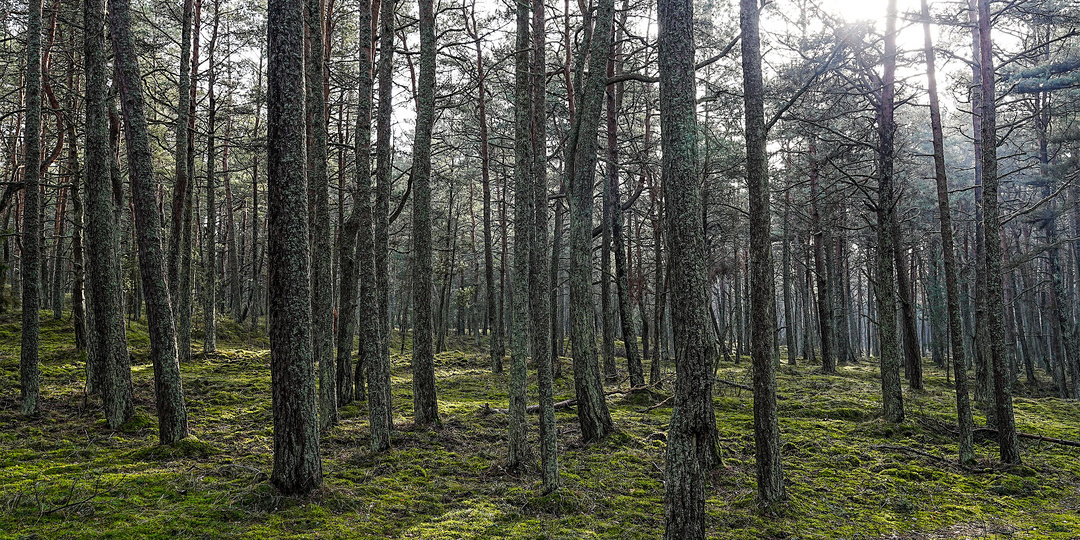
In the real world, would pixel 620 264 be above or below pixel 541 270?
above

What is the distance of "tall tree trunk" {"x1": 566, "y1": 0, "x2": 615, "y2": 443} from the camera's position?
7.41 meters

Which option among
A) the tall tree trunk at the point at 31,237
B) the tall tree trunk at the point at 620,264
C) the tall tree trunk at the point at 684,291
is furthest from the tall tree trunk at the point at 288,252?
the tall tree trunk at the point at 620,264

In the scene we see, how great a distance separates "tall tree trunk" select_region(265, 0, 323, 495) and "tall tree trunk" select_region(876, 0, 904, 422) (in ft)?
34.4

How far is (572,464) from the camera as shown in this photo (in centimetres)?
761

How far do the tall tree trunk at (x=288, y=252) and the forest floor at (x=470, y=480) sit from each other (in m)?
0.59

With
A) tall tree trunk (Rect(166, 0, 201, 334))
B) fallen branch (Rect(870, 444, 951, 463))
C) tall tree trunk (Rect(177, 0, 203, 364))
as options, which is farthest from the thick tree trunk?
tall tree trunk (Rect(177, 0, 203, 364))

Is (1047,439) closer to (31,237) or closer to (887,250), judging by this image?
(887,250)

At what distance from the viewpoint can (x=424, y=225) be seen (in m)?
8.94

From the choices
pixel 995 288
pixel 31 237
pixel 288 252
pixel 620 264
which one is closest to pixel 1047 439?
pixel 995 288

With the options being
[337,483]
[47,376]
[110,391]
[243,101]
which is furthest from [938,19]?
[243,101]

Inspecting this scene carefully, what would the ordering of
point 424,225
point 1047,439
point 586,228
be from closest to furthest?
point 586,228 < point 424,225 < point 1047,439

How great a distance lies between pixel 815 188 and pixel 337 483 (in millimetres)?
22125

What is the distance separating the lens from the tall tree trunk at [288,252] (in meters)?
5.20

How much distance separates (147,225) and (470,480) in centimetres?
517
